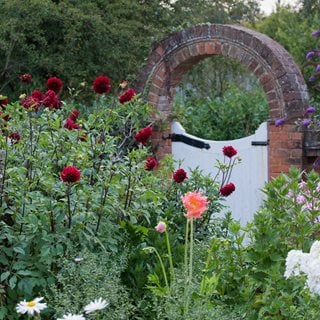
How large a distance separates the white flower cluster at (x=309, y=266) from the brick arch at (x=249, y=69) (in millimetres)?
5187

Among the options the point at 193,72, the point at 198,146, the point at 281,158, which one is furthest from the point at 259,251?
the point at 193,72

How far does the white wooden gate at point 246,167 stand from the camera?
8.24m

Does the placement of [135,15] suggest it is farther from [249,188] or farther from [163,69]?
[249,188]

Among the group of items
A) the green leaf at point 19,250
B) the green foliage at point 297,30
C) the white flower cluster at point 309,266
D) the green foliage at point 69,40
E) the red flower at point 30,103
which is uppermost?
the green foliage at point 297,30

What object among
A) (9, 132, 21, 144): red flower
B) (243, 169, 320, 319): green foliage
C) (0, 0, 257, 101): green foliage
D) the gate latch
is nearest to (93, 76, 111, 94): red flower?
(9, 132, 21, 144): red flower

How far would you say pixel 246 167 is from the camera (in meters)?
8.42

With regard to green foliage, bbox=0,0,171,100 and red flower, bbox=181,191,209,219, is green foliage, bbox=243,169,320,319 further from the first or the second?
green foliage, bbox=0,0,171,100

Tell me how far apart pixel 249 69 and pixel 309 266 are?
18.8ft

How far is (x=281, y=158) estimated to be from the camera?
316 inches

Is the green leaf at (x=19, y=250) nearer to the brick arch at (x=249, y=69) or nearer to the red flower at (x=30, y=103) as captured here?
the red flower at (x=30, y=103)

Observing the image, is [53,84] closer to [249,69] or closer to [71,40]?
[249,69]

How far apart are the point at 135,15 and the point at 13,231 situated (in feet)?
25.7

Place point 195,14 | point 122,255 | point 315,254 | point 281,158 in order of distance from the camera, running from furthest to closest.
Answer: point 195,14, point 281,158, point 122,255, point 315,254

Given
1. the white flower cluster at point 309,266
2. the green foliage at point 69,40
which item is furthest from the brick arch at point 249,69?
the white flower cluster at point 309,266
